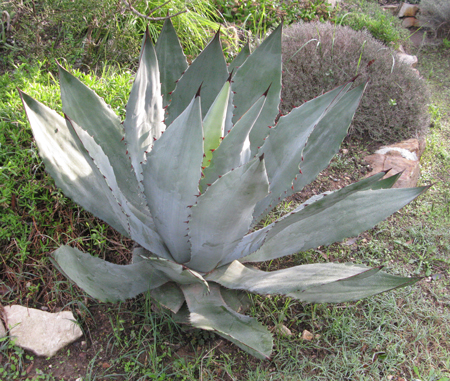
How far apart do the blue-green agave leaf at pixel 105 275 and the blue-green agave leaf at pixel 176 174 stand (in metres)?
0.17

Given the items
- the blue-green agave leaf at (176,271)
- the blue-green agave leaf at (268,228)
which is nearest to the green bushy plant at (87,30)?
the blue-green agave leaf at (268,228)

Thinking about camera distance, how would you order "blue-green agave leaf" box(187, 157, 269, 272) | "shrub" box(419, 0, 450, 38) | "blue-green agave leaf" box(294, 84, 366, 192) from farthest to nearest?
"shrub" box(419, 0, 450, 38), "blue-green agave leaf" box(294, 84, 366, 192), "blue-green agave leaf" box(187, 157, 269, 272)

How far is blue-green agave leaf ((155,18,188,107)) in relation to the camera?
170 centimetres

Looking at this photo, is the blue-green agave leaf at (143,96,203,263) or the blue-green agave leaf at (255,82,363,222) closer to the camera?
the blue-green agave leaf at (143,96,203,263)

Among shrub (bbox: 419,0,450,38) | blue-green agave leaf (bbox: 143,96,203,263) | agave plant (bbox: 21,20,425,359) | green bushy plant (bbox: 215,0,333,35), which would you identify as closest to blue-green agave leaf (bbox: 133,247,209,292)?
agave plant (bbox: 21,20,425,359)

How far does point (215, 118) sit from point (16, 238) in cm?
114

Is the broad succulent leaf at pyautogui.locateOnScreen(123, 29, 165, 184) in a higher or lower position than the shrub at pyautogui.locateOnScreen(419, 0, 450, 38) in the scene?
lower

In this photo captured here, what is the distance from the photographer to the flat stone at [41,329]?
1.53m

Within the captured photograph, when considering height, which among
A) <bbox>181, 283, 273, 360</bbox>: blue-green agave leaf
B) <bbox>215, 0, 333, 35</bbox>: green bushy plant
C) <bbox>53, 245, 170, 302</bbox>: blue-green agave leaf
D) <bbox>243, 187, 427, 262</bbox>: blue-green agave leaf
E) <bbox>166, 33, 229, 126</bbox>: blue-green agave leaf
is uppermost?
<bbox>215, 0, 333, 35</bbox>: green bushy plant

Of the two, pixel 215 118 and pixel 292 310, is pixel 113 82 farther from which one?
pixel 292 310

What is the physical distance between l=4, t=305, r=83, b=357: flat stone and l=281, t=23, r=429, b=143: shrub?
222 centimetres

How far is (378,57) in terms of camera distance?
3.57 metres

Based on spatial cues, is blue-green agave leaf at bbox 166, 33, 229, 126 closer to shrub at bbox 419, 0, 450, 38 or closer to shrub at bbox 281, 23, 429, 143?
shrub at bbox 281, 23, 429, 143

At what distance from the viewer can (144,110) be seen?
4.82ft
